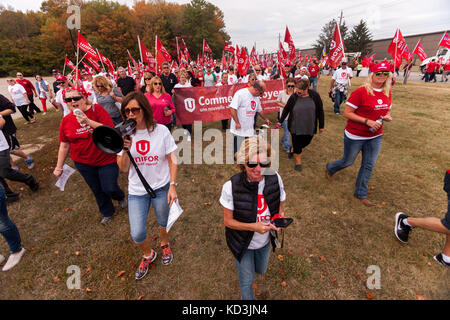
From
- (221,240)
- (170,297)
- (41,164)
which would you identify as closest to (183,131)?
(41,164)

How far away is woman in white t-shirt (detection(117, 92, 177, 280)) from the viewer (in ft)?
7.73

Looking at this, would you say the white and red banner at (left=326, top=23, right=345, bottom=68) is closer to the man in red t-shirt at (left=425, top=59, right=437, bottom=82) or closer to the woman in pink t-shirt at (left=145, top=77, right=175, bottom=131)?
the woman in pink t-shirt at (left=145, top=77, right=175, bottom=131)

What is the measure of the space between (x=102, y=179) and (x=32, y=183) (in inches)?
106

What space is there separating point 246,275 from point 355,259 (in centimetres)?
196

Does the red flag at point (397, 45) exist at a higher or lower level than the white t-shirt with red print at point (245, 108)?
higher

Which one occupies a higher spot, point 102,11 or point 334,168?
point 102,11

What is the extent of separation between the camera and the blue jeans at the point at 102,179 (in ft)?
11.4

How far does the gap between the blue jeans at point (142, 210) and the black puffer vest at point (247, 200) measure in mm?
1123

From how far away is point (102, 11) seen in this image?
54.4m

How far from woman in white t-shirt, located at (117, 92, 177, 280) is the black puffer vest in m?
0.92

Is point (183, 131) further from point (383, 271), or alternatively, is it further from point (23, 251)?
point (383, 271)

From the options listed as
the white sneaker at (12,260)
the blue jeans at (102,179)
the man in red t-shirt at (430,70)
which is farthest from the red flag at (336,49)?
the man in red t-shirt at (430,70)

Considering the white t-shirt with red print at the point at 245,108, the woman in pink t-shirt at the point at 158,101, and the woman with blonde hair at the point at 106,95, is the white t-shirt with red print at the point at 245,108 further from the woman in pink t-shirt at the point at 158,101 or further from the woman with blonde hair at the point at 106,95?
Answer: the woman with blonde hair at the point at 106,95

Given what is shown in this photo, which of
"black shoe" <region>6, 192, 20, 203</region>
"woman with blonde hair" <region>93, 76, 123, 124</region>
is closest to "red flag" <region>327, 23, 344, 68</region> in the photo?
"woman with blonde hair" <region>93, 76, 123, 124</region>
